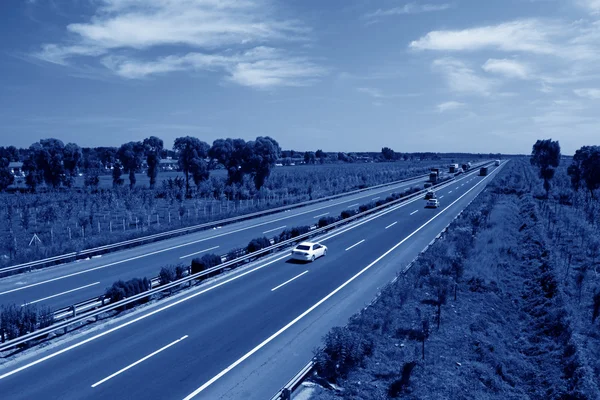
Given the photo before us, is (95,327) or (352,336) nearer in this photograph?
(352,336)

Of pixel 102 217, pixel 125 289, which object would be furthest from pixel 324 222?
pixel 102 217

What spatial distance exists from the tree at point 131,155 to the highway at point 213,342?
Answer: 67.1 meters

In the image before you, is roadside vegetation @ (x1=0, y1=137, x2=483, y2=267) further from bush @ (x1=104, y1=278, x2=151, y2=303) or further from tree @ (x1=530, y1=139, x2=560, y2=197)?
tree @ (x1=530, y1=139, x2=560, y2=197)

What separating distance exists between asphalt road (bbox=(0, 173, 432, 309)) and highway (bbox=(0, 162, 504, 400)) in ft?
15.5

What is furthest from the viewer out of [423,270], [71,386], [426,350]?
[423,270]

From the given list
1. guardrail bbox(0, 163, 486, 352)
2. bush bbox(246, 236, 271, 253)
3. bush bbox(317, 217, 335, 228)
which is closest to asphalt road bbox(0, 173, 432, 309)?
bush bbox(246, 236, 271, 253)

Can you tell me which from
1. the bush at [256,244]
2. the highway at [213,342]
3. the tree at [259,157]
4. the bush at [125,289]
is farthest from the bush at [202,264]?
the tree at [259,157]

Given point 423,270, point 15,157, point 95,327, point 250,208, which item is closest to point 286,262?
point 423,270

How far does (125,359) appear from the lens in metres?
13.9

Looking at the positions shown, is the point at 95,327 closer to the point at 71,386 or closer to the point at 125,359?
the point at 125,359

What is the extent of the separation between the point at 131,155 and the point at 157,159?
6.22 metres

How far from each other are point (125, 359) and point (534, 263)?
82.9 feet

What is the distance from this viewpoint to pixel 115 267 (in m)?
26.0

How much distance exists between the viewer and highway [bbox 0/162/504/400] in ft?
40.4
